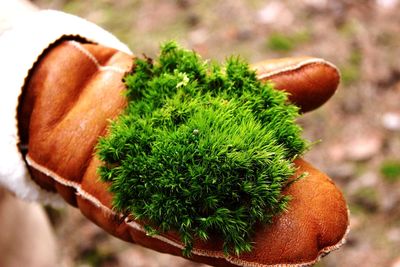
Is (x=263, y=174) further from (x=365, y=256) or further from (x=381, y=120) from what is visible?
(x=381, y=120)

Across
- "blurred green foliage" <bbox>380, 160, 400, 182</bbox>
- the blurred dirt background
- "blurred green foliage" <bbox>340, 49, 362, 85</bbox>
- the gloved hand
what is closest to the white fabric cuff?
the gloved hand

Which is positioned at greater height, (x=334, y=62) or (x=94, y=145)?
(x=94, y=145)

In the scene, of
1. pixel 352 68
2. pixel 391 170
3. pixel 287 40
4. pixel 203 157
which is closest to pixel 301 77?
pixel 203 157

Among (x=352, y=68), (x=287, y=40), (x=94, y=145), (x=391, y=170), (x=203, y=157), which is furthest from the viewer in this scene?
(x=287, y=40)

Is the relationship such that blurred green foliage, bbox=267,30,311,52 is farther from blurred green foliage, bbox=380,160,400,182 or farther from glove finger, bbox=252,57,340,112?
glove finger, bbox=252,57,340,112

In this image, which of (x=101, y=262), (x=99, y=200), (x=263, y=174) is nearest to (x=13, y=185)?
(x=99, y=200)

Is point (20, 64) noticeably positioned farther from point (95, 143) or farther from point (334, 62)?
point (334, 62)
